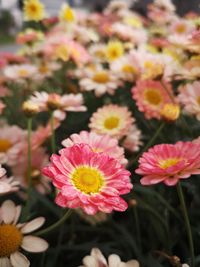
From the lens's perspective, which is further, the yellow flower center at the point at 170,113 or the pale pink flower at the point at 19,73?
the pale pink flower at the point at 19,73

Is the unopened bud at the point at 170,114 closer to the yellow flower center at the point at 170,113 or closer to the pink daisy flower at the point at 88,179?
the yellow flower center at the point at 170,113

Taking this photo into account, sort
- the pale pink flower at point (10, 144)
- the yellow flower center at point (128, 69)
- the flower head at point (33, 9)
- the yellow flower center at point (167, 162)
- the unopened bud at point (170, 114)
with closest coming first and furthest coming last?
the yellow flower center at point (167, 162) < the unopened bud at point (170, 114) < the pale pink flower at point (10, 144) < the yellow flower center at point (128, 69) < the flower head at point (33, 9)

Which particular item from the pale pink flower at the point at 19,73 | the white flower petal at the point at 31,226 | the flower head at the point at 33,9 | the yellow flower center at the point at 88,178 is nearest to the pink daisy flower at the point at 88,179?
the yellow flower center at the point at 88,178

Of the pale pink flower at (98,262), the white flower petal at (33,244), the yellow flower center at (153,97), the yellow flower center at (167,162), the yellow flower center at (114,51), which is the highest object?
the yellow flower center at (167,162)

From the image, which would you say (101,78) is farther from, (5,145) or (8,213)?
(8,213)

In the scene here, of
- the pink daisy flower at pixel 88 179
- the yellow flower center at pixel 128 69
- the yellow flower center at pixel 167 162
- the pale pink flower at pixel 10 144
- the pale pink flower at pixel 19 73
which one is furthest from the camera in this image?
the pale pink flower at pixel 19 73

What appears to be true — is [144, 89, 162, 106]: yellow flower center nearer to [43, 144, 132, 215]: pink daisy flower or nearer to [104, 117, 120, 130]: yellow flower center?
[104, 117, 120, 130]: yellow flower center

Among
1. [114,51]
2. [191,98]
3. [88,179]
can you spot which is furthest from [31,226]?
[114,51]

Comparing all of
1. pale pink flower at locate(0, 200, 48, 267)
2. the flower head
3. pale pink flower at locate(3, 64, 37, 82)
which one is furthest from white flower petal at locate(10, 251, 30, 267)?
the flower head
